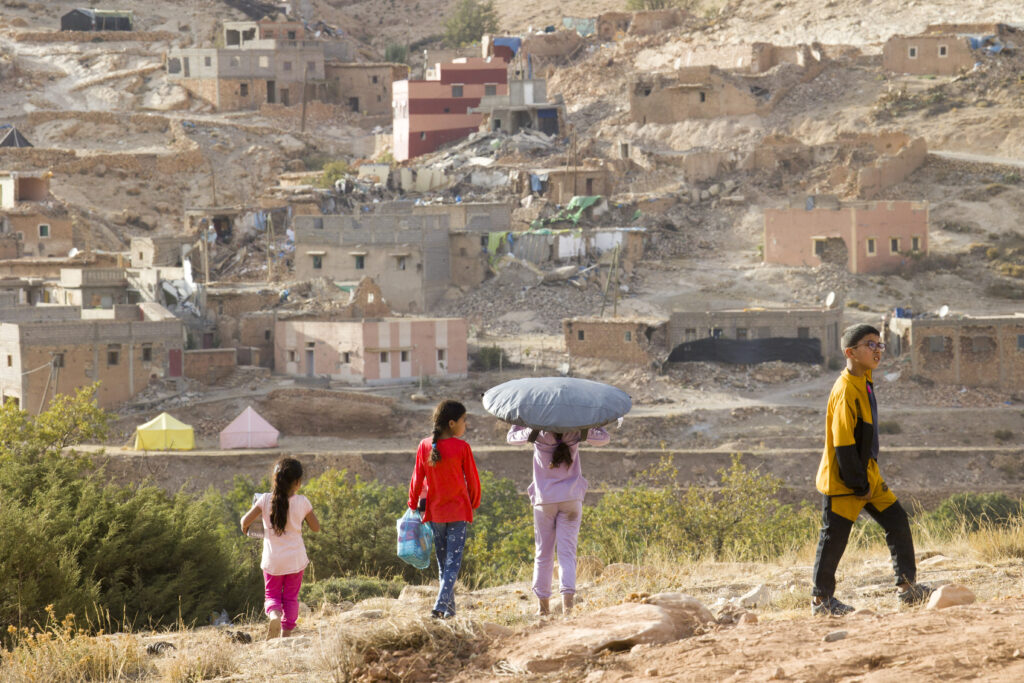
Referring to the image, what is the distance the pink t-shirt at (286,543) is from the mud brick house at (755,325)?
22.1 m

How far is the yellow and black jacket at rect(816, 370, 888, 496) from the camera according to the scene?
644 centimetres

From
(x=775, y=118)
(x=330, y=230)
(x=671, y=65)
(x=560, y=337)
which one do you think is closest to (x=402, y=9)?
(x=671, y=65)

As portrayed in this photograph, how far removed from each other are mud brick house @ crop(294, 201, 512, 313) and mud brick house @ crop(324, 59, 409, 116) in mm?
17102

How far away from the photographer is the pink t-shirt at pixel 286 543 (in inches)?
290

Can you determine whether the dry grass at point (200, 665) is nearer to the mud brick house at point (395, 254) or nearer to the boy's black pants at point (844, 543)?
the boy's black pants at point (844, 543)

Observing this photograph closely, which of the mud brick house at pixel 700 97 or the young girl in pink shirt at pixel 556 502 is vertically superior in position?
the mud brick house at pixel 700 97

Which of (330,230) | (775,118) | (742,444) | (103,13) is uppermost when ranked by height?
(103,13)

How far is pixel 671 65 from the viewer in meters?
48.6

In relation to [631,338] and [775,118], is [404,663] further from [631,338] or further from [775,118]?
[775,118]

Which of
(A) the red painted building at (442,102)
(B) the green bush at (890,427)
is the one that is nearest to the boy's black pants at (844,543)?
(B) the green bush at (890,427)

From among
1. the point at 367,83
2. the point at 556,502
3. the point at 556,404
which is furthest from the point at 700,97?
the point at 556,502

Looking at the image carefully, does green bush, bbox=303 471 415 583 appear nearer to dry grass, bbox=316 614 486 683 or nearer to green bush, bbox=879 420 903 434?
dry grass, bbox=316 614 486 683

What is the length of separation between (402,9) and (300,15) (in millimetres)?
9141

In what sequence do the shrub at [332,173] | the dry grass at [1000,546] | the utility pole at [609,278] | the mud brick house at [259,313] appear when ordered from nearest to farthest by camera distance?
the dry grass at [1000,546] → the mud brick house at [259,313] → the utility pole at [609,278] → the shrub at [332,173]
